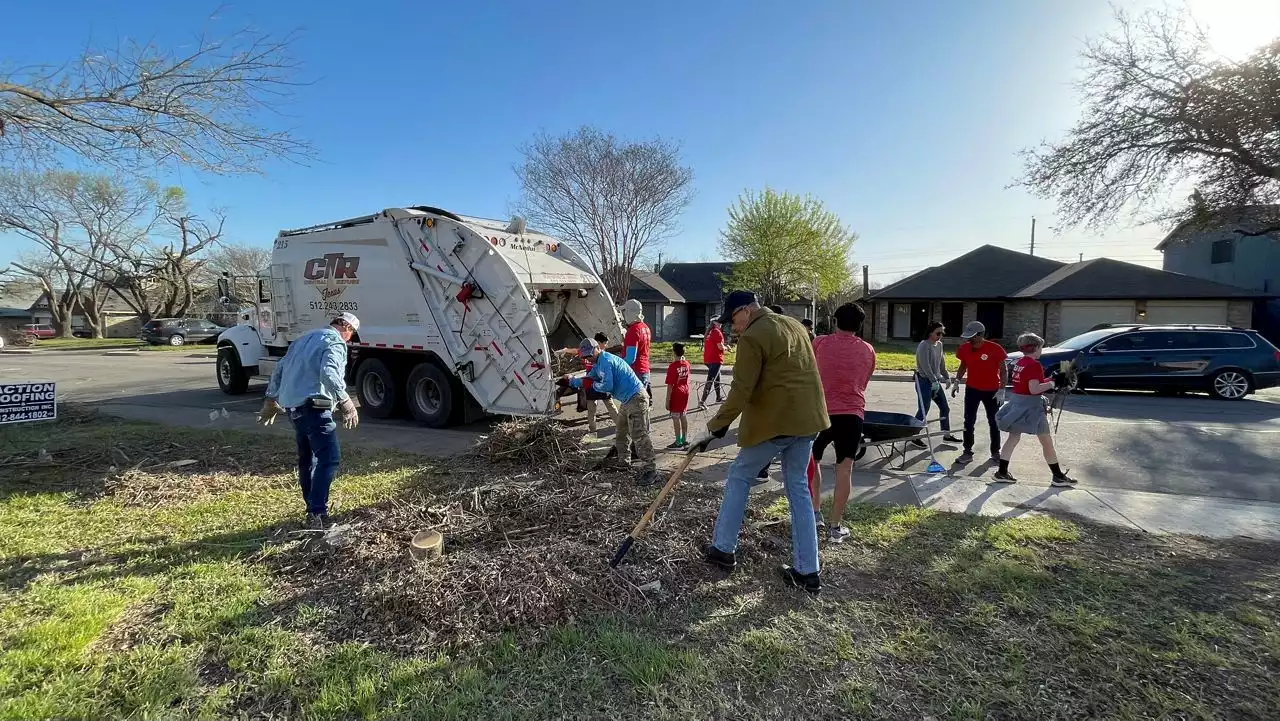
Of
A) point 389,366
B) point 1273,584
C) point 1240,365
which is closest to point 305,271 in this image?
point 389,366

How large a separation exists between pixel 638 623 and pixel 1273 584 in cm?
386

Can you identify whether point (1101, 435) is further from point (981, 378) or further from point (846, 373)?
point (846, 373)

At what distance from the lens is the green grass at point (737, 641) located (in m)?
2.48

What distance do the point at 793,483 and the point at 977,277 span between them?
1124 inches

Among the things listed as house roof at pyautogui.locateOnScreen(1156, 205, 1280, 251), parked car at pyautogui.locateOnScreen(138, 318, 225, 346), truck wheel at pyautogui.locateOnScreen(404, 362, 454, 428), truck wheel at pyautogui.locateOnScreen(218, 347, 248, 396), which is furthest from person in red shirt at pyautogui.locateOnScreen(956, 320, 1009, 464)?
parked car at pyautogui.locateOnScreen(138, 318, 225, 346)

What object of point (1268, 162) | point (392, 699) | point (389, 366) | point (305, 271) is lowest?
point (392, 699)

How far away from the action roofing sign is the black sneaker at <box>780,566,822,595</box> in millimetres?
9100

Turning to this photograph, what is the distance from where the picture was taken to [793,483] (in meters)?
3.46

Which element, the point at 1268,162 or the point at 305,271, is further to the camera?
the point at 1268,162

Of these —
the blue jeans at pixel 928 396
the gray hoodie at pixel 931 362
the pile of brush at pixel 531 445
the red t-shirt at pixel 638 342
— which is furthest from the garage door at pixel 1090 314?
the pile of brush at pixel 531 445

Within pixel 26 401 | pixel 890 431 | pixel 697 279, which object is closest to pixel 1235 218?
pixel 890 431

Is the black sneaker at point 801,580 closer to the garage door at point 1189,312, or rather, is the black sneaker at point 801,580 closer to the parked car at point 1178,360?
the parked car at point 1178,360

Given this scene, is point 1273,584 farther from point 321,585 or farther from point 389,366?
point 389,366

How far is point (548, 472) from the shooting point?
566 cm
